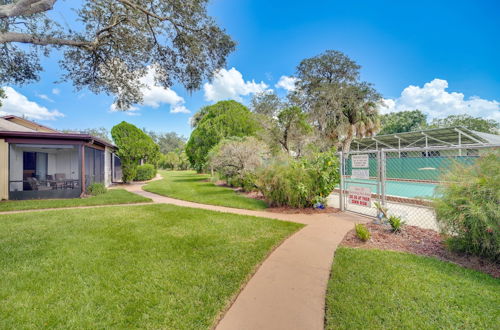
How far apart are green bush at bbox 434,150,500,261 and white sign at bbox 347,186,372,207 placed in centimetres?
181

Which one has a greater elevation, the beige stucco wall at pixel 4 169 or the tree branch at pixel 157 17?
the tree branch at pixel 157 17

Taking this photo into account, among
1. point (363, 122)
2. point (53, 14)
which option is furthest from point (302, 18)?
point (363, 122)

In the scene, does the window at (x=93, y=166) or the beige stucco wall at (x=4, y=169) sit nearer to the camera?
the beige stucco wall at (x=4, y=169)

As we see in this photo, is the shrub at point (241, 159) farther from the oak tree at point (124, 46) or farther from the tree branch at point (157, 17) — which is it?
the tree branch at point (157, 17)

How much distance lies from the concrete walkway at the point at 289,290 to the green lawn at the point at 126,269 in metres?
0.19

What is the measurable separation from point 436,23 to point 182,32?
11063 millimetres

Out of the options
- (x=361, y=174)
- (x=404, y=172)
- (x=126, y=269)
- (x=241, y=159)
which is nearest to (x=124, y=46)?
(x=126, y=269)

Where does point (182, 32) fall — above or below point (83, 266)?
above

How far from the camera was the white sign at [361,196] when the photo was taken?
547 centimetres

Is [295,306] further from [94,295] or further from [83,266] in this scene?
[83,266]

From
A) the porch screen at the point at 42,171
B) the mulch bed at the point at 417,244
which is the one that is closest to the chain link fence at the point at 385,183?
the mulch bed at the point at 417,244

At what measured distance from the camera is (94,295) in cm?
258

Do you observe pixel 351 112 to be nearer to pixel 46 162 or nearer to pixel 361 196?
pixel 361 196

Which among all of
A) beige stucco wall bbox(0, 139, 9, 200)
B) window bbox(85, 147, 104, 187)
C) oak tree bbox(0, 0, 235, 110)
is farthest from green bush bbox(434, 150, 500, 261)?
beige stucco wall bbox(0, 139, 9, 200)
